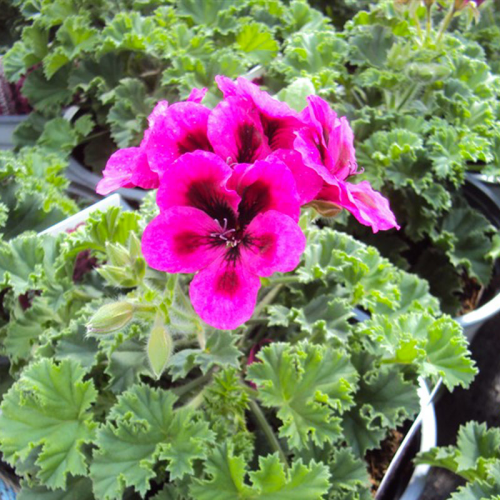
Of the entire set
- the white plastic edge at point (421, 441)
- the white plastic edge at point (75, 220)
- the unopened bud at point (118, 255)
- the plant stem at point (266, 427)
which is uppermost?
the unopened bud at point (118, 255)

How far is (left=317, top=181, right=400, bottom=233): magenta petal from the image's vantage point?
2.67 feet

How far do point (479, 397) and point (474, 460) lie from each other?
88 centimetres

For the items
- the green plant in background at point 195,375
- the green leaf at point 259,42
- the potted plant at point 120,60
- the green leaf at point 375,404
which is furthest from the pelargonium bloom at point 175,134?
the green leaf at point 259,42

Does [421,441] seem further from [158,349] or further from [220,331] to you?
[158,349]

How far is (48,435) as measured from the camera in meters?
1.12

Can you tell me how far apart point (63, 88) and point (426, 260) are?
56.9 inches

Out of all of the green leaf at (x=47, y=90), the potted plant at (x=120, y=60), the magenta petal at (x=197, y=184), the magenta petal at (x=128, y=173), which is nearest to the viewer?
the magenta petal at (x=197, y=184)

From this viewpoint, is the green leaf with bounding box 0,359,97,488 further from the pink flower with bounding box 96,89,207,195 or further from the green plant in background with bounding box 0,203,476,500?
the pink flower with bounding box 96,89,207,195

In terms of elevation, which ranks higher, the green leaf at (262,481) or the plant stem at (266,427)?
the green leaf at (262,481)

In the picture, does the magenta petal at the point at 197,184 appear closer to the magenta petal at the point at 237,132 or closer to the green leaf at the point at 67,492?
the magenta petal at the point at 237,132

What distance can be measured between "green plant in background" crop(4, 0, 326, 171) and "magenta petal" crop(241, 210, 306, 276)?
4.11ft

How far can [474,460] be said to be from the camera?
128 centimetres

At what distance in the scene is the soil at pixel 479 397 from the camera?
2023 mm

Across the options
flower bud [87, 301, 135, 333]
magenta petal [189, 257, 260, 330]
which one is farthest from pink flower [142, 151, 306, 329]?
flower bud [87, 301, 135, 333]
